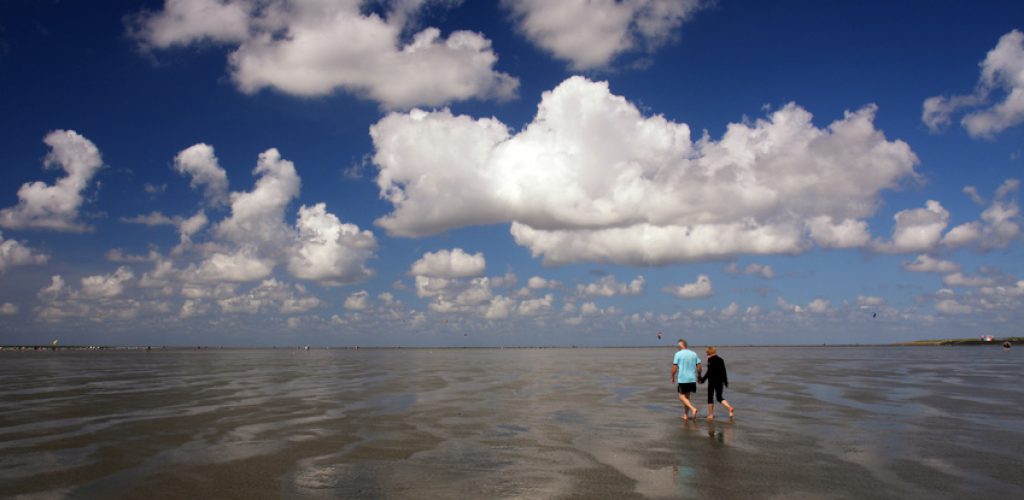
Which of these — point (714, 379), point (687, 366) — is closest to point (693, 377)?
point (687, 366)

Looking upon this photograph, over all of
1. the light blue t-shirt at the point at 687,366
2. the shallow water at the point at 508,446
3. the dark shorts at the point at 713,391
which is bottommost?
the shallow water at the point at 508,446

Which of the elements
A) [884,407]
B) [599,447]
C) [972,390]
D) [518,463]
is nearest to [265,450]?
[518,463]

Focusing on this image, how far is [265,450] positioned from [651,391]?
20.5 metres

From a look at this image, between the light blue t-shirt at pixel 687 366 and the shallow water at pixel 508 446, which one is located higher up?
the light blue t-shirt at pixel 687 366

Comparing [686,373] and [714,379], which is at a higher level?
[686,373]

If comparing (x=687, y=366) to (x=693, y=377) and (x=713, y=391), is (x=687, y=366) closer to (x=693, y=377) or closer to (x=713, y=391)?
(x=693, y=377)

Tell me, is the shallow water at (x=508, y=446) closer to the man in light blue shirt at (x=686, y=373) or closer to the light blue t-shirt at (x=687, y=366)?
the man in light blue shirt at (x=686, y=373)

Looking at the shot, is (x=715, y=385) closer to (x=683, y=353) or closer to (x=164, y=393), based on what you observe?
(x=683, y=353)

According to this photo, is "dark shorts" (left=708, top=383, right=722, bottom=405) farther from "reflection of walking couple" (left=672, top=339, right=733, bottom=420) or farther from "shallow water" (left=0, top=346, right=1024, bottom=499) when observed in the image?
"shallow water" (left=0, top=346, right=1024, bottom=499)

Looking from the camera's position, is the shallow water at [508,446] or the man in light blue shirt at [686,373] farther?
the man in light blue shirt at [686,373]

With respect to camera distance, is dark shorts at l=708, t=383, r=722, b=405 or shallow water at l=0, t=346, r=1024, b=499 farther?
dark shorts at l=708, t=383, r=722, b=405

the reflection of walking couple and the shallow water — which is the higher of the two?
the reflection of walking couple

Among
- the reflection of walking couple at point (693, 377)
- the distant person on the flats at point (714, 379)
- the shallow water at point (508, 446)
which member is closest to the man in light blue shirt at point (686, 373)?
the reflection of walking couple at point (693, 377)

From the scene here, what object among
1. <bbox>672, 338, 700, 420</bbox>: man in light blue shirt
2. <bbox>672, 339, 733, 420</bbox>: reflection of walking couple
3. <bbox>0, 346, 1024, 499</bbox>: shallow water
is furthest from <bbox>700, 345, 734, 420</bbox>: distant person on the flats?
<bbox>0, 346, 1024, 499</bbox>: shallow water
